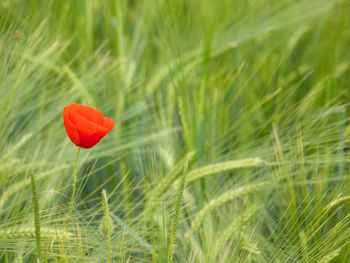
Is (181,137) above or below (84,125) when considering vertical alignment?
above

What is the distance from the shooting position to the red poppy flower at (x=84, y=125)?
46 cm

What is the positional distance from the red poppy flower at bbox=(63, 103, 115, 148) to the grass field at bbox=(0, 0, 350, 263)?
67 millimetres

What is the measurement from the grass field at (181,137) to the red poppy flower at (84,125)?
0.22 ft

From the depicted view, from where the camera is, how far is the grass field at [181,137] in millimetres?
535

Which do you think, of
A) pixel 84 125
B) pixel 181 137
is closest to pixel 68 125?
pixel 84 125

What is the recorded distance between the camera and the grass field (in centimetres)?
54

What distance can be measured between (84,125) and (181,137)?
402mm

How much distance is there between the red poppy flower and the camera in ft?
1.53

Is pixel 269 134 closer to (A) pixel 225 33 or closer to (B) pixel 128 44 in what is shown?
(A) pixel 225 33

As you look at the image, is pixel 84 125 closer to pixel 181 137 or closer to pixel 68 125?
pixel 68 125

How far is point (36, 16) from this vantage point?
77 cm

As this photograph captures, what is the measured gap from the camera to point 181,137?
85cm

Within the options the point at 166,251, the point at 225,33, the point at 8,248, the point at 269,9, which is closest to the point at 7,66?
the point at 8,248

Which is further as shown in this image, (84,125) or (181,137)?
(181,137)
